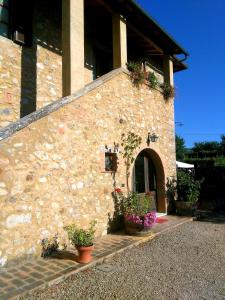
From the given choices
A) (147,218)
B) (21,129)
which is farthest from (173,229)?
(21,129)

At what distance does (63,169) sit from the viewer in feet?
16.6

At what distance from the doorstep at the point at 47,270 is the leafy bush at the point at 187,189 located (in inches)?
155

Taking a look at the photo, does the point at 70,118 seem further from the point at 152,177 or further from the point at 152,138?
the point at 152,177

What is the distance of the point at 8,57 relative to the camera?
6.21m

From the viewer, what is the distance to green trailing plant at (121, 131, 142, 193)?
7008 millimetres

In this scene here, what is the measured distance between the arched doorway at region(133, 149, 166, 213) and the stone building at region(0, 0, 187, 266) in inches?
1.3

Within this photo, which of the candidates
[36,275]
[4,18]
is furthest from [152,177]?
[4,18]

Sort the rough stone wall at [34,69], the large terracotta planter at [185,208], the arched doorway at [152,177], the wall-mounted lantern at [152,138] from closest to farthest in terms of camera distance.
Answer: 1. the rough stone wall at [34,69]
2. the wall-mounted lantern at [152,138]
3. the arched doorway at [152,177]
4. the large terracotta planter at [185,208]

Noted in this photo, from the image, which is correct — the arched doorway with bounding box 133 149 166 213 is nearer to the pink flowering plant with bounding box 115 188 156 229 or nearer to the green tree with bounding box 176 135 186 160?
the pink flowering plant with bounding box 115 188 156 229

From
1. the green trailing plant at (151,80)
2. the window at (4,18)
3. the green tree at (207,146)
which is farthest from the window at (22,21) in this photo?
the green tree at (207,146)

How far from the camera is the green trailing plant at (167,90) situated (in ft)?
30.7

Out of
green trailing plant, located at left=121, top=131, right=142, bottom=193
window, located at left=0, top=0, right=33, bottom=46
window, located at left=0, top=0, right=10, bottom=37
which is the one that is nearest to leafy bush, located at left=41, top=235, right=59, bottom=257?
green trailing plant, located at left=121, top=131, right=142, bottom=193

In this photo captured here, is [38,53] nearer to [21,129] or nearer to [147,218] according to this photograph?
[21,129]

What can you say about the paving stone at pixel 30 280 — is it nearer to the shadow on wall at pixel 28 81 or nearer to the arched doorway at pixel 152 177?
the shadow on wall at pixel 28 81
